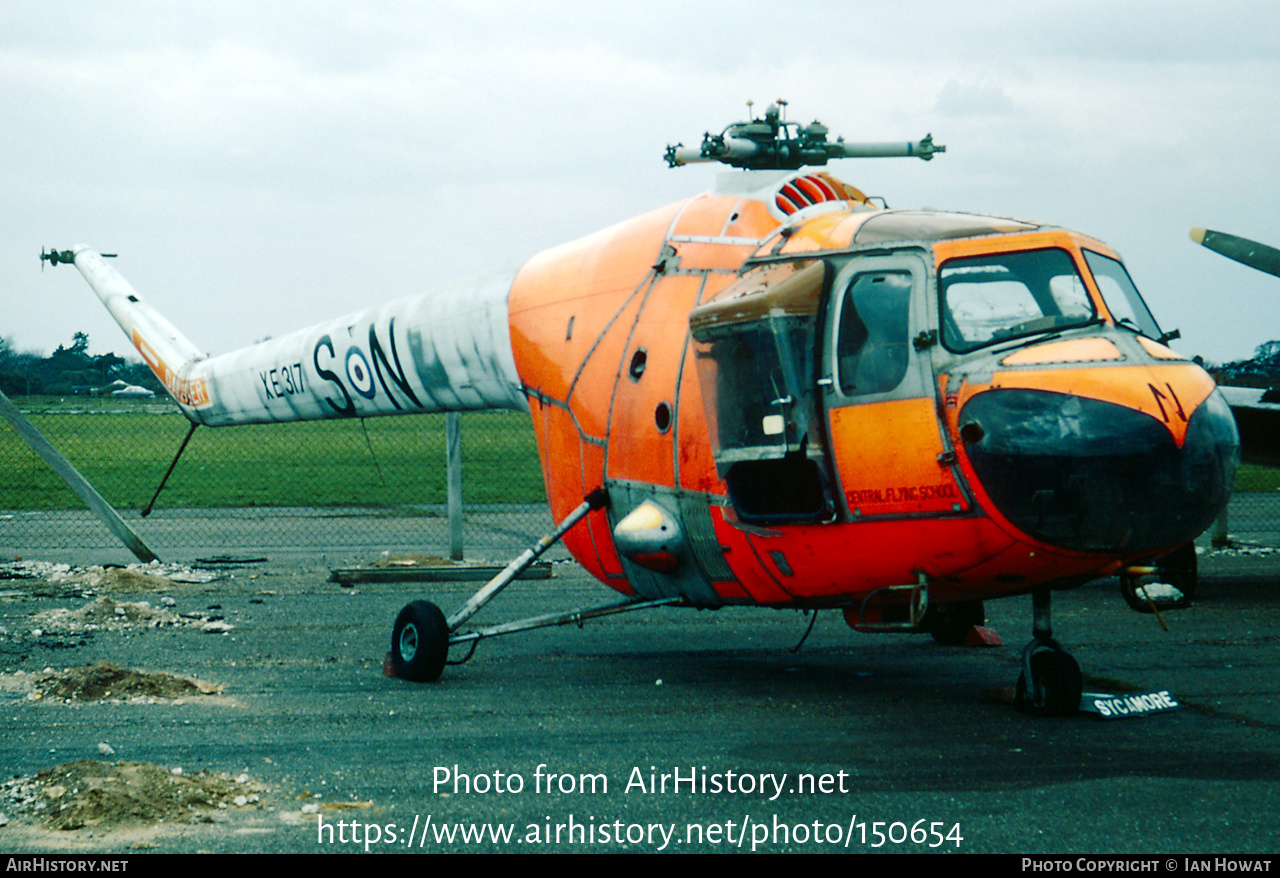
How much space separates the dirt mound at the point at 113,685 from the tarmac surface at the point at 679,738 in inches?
8.1

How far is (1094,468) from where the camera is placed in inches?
241

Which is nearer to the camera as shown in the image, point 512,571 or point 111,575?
point 512,571

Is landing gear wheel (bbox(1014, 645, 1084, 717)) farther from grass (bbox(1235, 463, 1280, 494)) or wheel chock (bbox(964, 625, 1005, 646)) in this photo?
grass (bbox(1235, 463, 1280, 494))

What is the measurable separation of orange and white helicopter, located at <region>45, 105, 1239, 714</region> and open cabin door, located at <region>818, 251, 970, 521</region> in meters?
0.01

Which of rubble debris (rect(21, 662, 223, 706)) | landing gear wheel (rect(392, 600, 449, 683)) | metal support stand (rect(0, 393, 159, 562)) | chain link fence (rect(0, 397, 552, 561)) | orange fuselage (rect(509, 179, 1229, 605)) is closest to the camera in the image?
orange fuselage (rect(509, 179, 1229, 605))

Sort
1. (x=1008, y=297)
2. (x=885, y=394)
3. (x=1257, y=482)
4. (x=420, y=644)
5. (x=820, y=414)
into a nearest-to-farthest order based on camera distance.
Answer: (x=885, y=394) < (x=1008, y=297) < (x=820, y=414) < (x=420, y=644) < (x=1257, y=482)

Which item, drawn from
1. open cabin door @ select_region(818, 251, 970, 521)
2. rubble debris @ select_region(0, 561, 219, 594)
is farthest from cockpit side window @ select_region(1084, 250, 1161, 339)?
rubble debris @ select_region(0, 561, 219, 594)

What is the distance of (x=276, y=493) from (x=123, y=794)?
22299 millimetres

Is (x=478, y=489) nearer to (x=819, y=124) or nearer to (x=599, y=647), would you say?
(x=599, y=647)

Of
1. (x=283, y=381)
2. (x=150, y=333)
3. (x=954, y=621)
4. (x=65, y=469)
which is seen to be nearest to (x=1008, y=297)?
(x=954, y=621)

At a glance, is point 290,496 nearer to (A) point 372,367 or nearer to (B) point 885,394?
(A) point 372,367

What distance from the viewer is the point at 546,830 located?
5.63m

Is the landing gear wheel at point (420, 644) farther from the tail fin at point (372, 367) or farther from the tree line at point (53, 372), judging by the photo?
the tree line at point (53, 372)

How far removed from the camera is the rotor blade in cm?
1349
